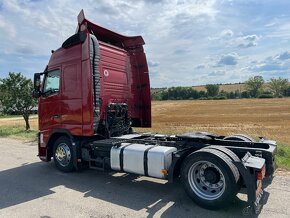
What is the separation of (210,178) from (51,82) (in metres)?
4.96

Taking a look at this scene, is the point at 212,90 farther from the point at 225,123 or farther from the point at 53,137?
the point at 53,137

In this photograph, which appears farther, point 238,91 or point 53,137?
point 238,91

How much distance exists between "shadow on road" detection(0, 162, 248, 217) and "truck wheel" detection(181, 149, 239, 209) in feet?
0.60

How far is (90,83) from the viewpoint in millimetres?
6980

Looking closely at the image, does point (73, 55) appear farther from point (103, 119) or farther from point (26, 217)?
point (26, 217)

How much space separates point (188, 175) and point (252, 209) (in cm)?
118

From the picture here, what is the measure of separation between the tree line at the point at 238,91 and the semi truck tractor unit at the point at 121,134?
300 feet

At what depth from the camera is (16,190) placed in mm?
6375

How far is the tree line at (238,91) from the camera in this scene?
102 meters

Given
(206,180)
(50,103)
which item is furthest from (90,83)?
(206,180)

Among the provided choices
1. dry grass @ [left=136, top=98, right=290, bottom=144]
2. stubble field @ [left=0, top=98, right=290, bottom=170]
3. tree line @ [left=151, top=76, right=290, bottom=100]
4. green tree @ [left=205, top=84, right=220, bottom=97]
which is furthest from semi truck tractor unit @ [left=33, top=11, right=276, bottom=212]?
green tree @ [left=205, top=84, right=220, bottom=97]

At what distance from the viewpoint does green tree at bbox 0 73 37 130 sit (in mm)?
17750

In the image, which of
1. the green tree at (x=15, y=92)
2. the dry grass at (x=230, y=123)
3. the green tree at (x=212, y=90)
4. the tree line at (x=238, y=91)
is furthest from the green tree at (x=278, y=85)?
the green tree at (x=15, y=92)

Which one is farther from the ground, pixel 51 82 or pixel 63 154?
pixel 51 82
